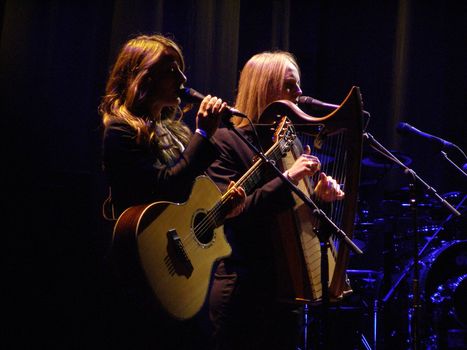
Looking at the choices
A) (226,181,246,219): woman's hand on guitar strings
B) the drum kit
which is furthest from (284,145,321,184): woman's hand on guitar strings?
the drum kit

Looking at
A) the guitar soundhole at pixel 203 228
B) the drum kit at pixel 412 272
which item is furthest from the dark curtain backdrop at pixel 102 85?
the guitar soundhole at pixel 203 228

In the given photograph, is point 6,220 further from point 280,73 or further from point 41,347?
point 280,73

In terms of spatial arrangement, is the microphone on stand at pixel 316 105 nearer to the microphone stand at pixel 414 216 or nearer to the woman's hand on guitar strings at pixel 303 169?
the microphone stand at pixel 414 216

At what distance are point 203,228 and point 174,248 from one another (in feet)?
0.51

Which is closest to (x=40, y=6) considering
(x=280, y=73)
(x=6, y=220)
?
(x=6, y=220)

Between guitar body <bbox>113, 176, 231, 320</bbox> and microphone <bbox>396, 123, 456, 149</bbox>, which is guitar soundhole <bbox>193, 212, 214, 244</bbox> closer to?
guitar body <bbox>113, 176, 231, 320</bbox>

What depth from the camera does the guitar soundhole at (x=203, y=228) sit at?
1.87m

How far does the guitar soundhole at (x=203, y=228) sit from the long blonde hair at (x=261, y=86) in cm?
49

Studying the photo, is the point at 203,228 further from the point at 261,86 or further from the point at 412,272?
the point at 412,272

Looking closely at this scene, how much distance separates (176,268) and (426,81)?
303cm

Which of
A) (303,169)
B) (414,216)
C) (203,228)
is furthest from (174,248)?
(414,216)

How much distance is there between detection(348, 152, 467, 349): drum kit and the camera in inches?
147

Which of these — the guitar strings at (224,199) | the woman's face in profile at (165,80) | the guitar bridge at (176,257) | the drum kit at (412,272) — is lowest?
the drum kit at (412,272)

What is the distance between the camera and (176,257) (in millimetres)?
1768
